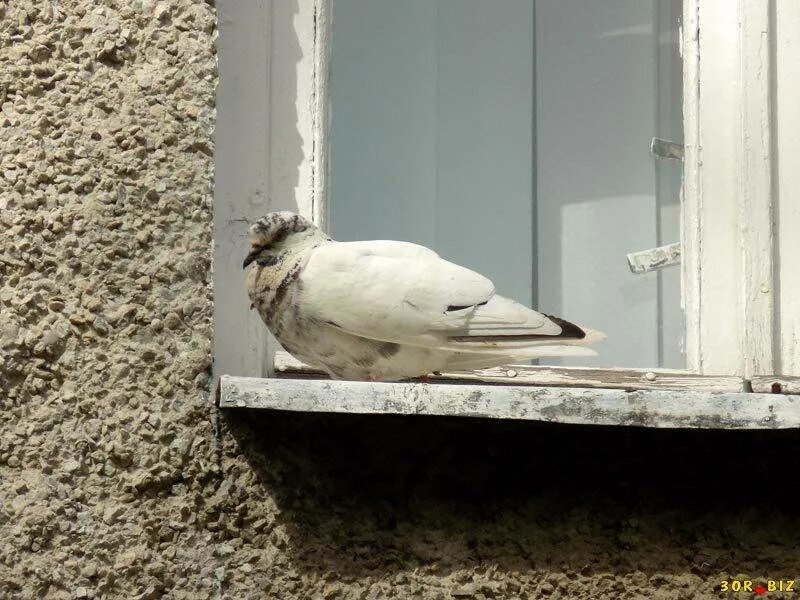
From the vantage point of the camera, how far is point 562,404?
1350mm

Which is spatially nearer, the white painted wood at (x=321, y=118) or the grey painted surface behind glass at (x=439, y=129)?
the white painted wood at (x=321, y=118)

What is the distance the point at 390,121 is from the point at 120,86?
540 mm

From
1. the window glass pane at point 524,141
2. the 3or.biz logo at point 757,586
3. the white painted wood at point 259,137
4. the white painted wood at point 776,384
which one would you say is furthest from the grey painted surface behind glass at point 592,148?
the 3or.biz logo at point 757,586

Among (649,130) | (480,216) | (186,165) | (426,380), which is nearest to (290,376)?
(426,380)

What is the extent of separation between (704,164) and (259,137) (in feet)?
2.30

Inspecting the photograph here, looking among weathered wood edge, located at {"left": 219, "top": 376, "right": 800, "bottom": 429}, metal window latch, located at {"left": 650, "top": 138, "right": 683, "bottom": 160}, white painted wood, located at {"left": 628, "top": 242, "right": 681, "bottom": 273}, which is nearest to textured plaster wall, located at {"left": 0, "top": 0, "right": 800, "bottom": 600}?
weathered wood edge, located at {"left": 219, "top": 376, "right": 800, "bottom": 429}

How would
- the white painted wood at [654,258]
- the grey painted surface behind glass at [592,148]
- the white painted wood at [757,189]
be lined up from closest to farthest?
1. the white painted wood at [757,189]
2. the white painted wood at [654,258]
3. the grey painted surface behind glass at [592,148]

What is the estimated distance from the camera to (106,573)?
1394mm

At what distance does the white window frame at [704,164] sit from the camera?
161 centimetres

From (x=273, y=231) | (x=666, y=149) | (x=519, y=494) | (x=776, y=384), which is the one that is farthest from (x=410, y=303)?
(x=666, y=149)

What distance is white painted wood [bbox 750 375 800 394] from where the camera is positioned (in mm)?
1519

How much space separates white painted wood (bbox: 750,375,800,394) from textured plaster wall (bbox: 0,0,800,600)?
0.10 metres

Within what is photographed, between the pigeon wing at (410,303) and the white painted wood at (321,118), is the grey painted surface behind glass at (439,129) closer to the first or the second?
the white painted wood at (321,118)

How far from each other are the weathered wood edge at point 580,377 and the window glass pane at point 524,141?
20 centimetres
